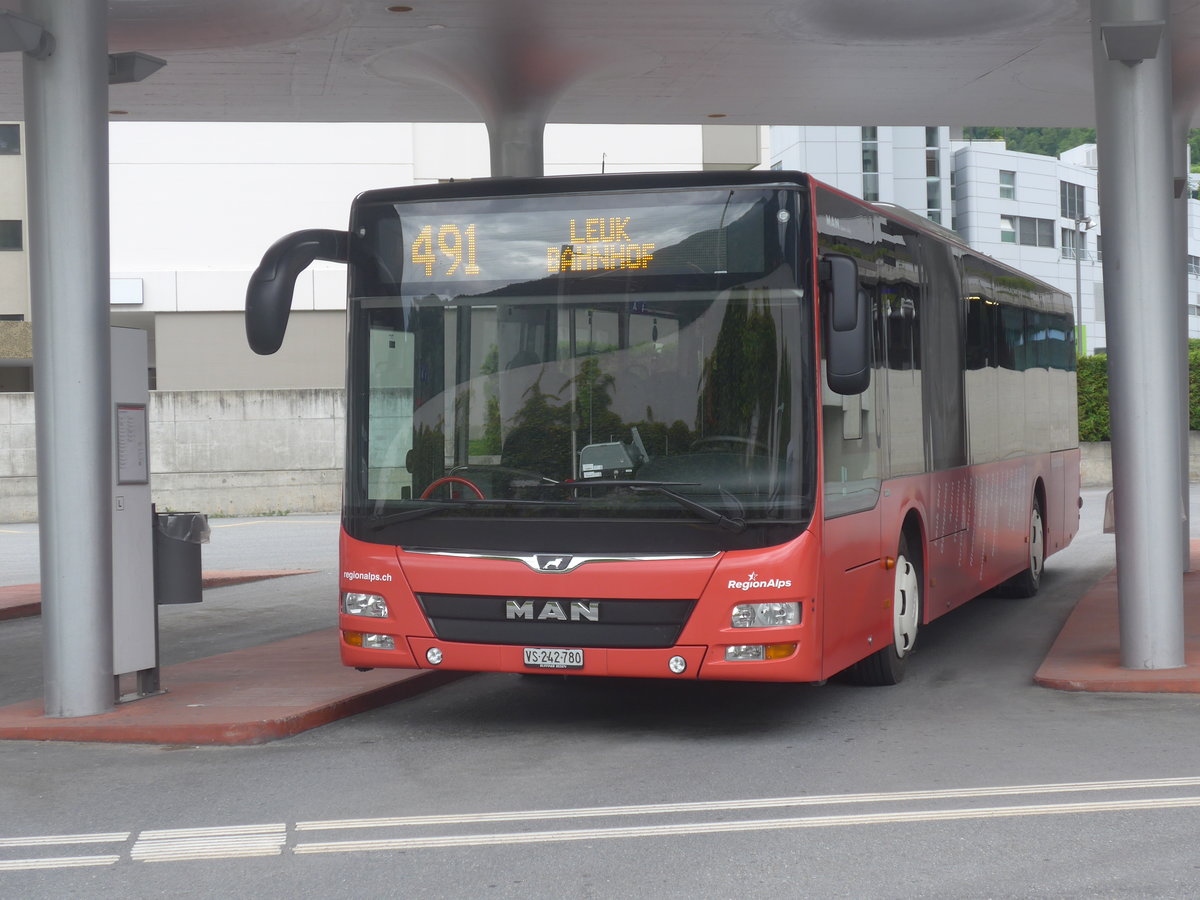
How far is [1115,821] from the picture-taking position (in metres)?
6.41

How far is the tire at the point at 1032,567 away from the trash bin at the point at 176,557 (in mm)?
8323

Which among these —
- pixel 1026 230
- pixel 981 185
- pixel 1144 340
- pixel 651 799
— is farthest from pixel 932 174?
pixel 651 799

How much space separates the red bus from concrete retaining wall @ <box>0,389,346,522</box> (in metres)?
23.8

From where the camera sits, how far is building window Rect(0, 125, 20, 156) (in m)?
40.2

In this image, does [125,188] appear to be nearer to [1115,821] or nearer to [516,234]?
[516,234]

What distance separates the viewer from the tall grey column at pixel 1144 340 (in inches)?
388

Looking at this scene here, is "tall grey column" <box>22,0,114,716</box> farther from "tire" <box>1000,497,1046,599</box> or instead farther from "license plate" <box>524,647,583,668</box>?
"tire" <box>1000,497,1046,599</box>

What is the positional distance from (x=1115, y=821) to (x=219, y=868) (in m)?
3.45

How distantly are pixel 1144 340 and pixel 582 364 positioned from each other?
12.2ft

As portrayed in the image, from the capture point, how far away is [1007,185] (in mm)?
86250

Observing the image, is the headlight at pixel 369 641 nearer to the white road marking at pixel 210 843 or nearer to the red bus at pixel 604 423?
the red bus at pixel 604 423

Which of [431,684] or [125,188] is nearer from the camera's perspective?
[431,684]

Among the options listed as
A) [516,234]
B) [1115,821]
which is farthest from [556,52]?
[1115,821]

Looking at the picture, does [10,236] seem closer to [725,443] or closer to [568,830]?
[725,443]
